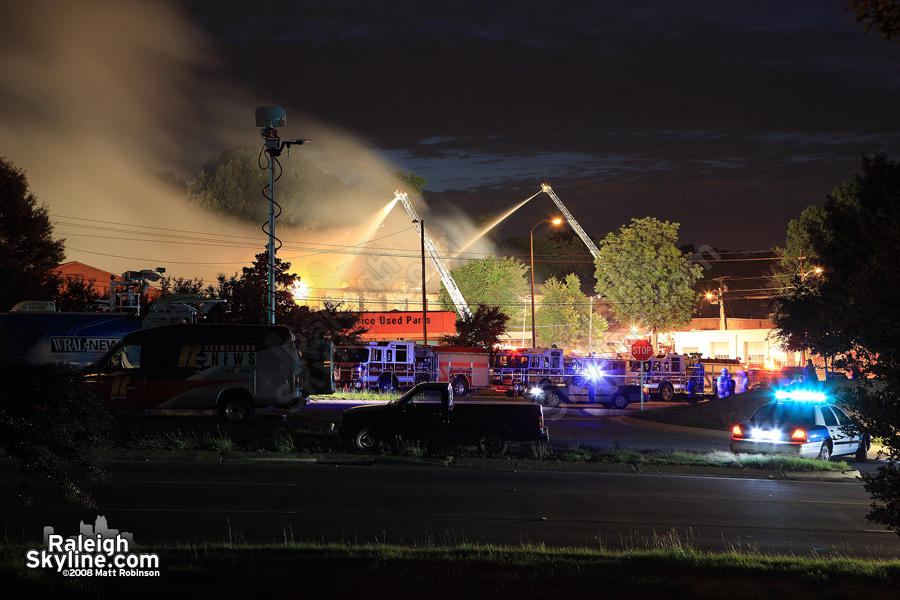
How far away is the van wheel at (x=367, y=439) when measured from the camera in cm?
1603

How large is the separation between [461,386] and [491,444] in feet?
66.2

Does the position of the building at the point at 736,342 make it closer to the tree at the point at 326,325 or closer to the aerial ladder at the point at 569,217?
the aerial ladder at the point at 569,217

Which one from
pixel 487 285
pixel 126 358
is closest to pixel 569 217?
pixel 487 285

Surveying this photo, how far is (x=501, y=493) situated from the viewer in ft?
39.8

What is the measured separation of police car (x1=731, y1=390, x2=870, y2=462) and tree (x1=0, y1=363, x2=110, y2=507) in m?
15.0

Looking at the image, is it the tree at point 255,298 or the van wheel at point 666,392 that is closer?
the tree at point 255,298

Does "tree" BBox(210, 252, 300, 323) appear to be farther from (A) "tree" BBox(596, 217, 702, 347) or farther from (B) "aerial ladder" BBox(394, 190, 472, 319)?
(A) "tree" BBox(596, 217, 702, 347)

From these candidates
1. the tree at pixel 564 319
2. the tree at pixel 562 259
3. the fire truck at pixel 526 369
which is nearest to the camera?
the fire truck at pixel 526 369

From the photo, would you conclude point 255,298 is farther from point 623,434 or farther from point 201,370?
point 623,434

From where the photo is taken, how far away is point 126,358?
18.8m

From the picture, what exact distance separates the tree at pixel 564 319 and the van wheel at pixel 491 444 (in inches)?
2976

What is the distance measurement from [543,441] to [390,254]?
96.8 m

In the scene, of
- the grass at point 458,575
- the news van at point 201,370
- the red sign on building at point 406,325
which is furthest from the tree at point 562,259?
the grass at point 458,575

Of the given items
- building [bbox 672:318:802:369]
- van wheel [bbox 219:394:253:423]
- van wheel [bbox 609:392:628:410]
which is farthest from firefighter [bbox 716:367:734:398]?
building [bbox 672:318:802:369]
